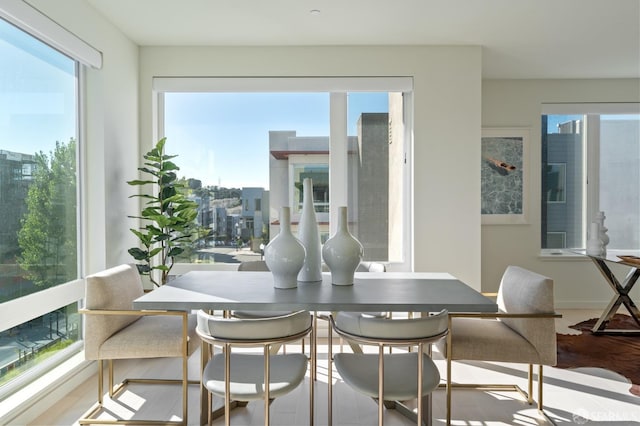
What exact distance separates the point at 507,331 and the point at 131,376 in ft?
8.45

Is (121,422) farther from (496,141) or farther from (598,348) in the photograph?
(496,141)

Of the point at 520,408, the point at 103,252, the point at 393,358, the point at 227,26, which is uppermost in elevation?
the point at 227,26

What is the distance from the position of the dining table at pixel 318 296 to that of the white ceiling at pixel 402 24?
2.01 metres

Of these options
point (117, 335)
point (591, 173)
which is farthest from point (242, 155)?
point (591, 173)

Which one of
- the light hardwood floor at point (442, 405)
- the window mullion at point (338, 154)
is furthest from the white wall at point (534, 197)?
the light hardwood floor at point (442, 405)

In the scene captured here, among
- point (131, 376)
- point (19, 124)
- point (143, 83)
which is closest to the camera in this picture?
point (19, 124)

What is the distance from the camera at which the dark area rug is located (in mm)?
3463

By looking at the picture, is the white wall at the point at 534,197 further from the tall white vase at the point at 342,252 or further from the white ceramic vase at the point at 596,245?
the tall white vase at the point at 342,252

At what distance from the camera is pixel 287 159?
446cm

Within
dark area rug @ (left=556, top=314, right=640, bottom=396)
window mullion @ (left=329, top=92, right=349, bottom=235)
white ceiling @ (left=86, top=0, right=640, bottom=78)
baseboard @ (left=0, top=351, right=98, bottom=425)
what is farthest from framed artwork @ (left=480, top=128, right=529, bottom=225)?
baseboard @ (left=0, top=351, right=98, bottom=425)

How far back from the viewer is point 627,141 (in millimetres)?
5461

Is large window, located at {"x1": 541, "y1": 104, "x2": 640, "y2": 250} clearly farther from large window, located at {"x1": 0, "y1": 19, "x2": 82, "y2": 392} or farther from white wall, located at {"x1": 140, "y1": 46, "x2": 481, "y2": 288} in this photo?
large window, located at {"x1": 0, "y1": 19, "x2": 82, "y2": 392}

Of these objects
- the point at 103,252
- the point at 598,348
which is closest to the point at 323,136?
the point at 103,252

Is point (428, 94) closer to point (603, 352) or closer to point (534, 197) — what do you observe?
point (534, 197)
